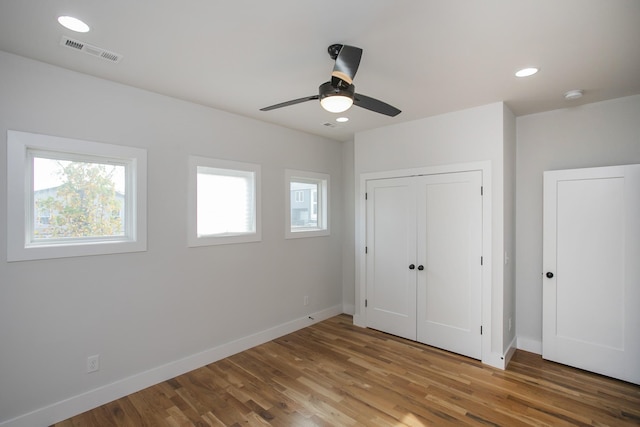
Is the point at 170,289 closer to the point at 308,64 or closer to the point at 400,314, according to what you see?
the point at 308,64

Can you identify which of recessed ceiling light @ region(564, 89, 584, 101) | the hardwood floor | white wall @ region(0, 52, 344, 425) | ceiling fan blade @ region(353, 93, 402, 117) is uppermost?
recessed ceiling light @ region(564, 89, 584, 101)

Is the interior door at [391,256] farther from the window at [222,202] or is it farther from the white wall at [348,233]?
the window at [222,202]

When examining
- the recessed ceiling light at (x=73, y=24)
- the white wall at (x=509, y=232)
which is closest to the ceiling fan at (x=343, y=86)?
the recessed ceiling light at (x=73, y=24)

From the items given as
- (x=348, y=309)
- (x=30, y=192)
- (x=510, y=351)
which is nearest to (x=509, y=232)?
(x=510, y=351)

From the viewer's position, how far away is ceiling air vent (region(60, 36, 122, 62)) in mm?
2055


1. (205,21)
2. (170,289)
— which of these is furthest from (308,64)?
(170,289)

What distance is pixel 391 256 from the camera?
13.4ft

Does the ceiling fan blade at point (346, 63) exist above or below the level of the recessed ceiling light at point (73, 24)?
below

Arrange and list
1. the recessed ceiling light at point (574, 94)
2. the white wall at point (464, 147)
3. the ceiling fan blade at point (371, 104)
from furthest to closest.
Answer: the white wall at point (464, 147)
the recessed ceiling light at point (574, 94)
the ceiling fan blade at point (371, 104)

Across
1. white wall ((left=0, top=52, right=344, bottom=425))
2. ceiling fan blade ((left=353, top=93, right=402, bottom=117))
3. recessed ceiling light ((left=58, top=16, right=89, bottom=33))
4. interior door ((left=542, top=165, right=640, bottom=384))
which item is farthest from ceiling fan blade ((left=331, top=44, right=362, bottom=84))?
interior door ((left=542, top=165, right=640, bottom=384))

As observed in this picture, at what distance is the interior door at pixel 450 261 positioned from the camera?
11.1ft

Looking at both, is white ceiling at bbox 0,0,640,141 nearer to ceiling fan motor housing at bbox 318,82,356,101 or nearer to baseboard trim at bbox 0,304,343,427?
ceiling fan motor housing at bbox 318,82,356,101

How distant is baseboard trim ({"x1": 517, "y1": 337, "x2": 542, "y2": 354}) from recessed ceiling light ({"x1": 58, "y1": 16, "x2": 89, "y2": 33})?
4.94m

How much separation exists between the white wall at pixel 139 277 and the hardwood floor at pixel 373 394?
33 centimetres
